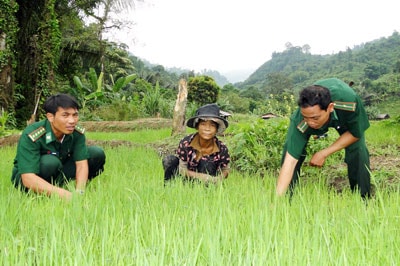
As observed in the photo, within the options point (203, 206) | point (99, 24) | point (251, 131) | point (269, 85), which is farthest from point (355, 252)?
point (269, 85)

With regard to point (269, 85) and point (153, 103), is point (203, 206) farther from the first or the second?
point (269, 85)

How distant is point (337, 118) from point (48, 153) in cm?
190

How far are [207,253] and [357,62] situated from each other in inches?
1856

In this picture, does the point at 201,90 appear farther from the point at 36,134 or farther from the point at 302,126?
the point at 302,126

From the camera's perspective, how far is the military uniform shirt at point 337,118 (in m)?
2.33

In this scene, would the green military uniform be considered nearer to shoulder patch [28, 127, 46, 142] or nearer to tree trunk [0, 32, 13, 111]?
shoulder patch [28, 127, 46, 142]

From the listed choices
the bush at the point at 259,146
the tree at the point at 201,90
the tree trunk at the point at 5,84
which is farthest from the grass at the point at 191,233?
the tree at the point at 201,90

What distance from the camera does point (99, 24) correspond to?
58.3 ft

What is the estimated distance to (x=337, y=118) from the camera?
2.36 metres

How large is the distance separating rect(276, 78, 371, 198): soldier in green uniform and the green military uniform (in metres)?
1.41

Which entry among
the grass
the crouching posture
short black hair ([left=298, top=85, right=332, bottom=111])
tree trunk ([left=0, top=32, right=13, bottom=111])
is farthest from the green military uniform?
tree trunk ([left=0, top=32, right=13, bottom=111])

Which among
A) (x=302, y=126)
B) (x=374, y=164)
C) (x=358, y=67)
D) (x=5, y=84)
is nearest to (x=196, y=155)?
(x=302, y=126)

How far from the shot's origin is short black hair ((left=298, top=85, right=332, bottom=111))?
2.09 m

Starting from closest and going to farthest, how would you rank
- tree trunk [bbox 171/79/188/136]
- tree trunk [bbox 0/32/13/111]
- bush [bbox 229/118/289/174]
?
1. bush [bbox 229/118/289/174]
2. tree trunk [bbox 171/79/188/136]
3. tree trunk [bbox 0/32/13/111]
